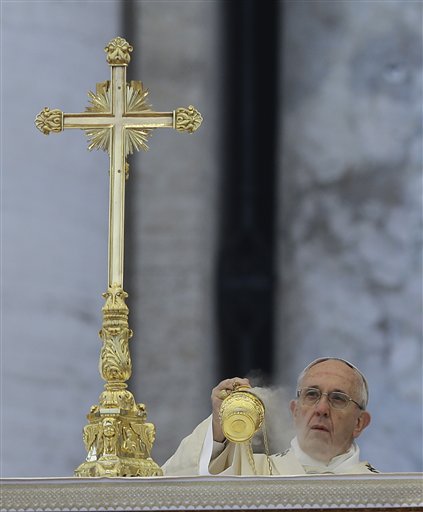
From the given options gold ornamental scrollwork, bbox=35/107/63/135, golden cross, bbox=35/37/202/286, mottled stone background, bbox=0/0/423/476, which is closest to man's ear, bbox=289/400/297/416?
golden cross, bbox=35/37/202/286

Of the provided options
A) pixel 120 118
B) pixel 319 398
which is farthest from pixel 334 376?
pixel 120 118

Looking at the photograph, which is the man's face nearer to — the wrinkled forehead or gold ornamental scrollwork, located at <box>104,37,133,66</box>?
the wrinkled forehead

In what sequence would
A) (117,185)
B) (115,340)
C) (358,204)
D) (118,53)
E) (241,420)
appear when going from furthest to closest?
(358,204)
(118,53)
(117,185)
(115,340)
(241,420)

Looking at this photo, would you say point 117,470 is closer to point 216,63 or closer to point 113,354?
point 113,354

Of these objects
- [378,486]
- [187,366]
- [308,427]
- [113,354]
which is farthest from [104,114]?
[187,366]

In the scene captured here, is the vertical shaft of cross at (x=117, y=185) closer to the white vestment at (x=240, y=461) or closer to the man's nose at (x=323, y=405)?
the white vestment at (x=240, y=461)

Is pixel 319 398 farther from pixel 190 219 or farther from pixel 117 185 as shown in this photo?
pixel 190 219

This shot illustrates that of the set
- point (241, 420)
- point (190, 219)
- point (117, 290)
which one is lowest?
point (241, 420)

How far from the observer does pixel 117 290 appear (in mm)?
5051

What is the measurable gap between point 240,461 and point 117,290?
594 mm

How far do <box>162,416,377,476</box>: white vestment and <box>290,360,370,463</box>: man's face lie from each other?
3 centimetres

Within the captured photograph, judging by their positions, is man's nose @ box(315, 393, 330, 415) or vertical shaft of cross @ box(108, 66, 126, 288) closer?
vertical shaft of cross @ box(108, 66, 126, 288)

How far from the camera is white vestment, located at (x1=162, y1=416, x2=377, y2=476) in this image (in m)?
5.08

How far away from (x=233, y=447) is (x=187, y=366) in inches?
88.6
